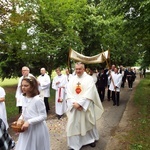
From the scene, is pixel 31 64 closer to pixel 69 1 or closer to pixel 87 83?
pixel 69 1

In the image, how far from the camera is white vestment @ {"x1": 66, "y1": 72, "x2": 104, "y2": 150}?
19.8 feet

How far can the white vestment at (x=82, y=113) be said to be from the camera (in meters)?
6.04

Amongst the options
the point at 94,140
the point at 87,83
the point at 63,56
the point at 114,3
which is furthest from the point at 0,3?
the point at 63,56

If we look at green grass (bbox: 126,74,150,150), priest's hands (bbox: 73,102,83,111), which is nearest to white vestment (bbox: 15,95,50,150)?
priest's hands (bbox: 73,102,83,111)

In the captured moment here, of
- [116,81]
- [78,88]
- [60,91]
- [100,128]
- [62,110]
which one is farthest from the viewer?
[116,81]

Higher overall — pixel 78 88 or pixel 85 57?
pixel 85 57

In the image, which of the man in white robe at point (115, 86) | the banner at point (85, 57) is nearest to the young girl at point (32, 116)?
the banner at point (85, 57)

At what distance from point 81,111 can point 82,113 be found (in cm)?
6

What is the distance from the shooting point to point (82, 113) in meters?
6.13

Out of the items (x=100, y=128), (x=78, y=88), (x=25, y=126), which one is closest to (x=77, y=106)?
(x=78, y=88)

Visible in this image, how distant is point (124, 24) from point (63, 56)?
35.4 ft

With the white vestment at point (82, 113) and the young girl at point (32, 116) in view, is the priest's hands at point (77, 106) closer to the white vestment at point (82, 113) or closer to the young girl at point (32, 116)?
the white vestment at point (82, 113)

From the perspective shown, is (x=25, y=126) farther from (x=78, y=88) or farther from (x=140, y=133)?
(x=140, y=133)

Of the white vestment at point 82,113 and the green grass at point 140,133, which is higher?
the white vestment at point 82,113
